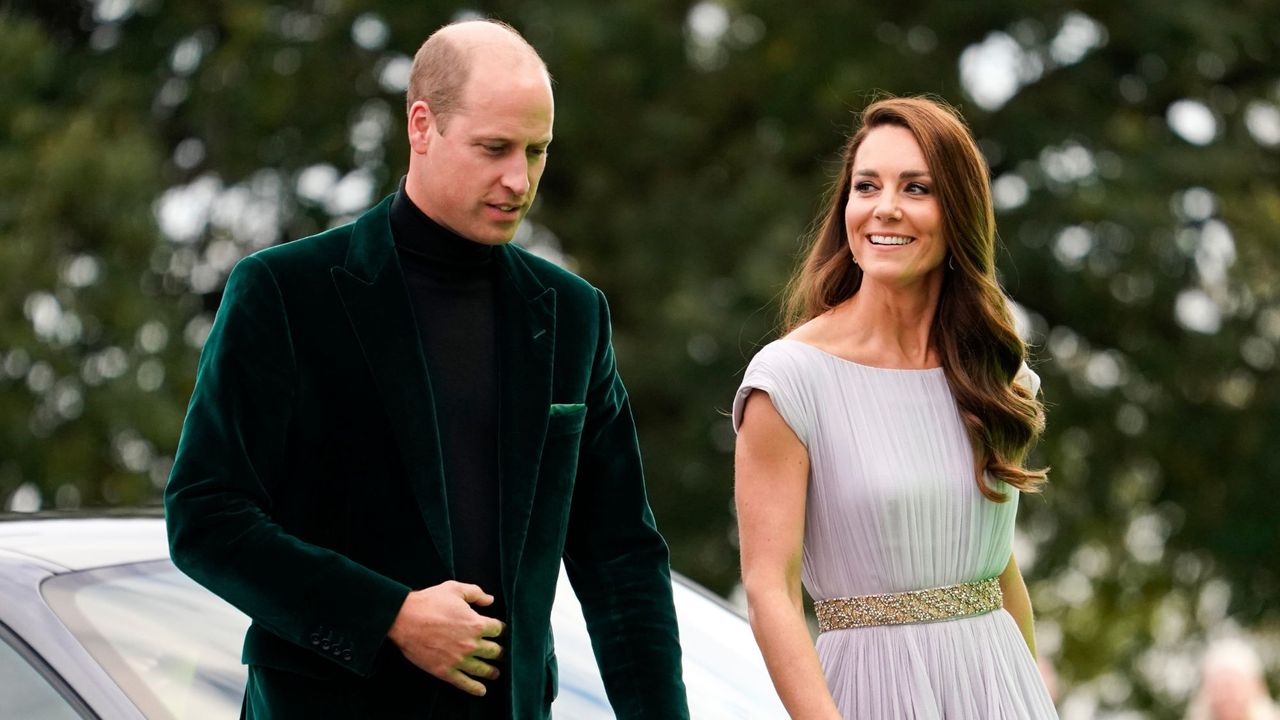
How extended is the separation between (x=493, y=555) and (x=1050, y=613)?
11.8 metres

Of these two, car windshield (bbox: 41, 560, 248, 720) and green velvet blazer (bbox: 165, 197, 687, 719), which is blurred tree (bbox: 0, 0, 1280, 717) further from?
green velvet blazer (bbox: 165, 197, 687, 719)

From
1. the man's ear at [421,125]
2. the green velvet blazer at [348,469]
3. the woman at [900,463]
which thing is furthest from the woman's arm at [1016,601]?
→ the man's ear at [421,125]

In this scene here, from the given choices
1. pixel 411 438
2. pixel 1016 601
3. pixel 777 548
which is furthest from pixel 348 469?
pixel 1016 601

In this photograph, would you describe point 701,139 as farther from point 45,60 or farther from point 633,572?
point 633,572

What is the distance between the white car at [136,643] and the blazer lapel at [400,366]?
508 millimetres

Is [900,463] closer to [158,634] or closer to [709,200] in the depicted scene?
[158,634]

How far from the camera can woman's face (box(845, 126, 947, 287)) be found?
318 centimetres

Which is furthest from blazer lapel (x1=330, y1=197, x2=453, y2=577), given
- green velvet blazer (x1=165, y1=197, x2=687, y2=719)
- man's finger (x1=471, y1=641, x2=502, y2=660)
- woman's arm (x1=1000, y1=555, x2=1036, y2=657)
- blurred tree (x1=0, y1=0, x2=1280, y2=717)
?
blurred tree (x1=0, y1=0, x2=1280, y2=717)

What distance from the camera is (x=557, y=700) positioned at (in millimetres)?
3068

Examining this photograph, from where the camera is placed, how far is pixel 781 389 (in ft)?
10.3

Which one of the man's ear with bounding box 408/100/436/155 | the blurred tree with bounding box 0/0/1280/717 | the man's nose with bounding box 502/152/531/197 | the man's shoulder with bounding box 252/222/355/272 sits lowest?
the blurred tree with bounding box 0/0/1280/717

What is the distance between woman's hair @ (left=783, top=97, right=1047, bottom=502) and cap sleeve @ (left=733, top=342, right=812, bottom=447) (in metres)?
0.25

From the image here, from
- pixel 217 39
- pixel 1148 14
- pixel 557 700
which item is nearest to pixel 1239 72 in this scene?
pixel 1148 14

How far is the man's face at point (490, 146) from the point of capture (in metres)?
2.52
